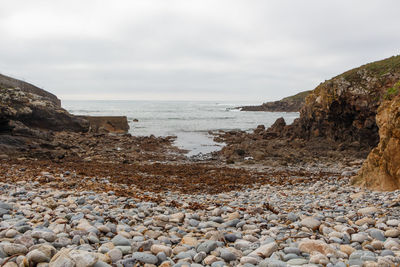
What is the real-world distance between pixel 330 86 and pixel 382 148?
1271cm

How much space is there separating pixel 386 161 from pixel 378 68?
13620 millimetres

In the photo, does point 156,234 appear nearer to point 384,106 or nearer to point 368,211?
point 368,211

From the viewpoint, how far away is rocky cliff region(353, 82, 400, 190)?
22.9 feet

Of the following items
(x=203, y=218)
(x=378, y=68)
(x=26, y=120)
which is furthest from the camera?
(x=26, y=120)

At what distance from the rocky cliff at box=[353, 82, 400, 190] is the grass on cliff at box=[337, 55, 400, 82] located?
37.9ft

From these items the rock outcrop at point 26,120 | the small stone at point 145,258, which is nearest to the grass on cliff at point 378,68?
the rock outcrop at point 26,120

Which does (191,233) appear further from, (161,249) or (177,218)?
(161,249)

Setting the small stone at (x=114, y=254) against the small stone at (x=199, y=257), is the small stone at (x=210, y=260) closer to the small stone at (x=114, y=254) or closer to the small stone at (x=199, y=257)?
the small stone at (x=199, y=257)

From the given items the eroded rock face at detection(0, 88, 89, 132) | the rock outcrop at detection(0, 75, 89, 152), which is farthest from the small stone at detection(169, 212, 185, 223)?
the eroded rock face at detection(0, 88, 89, 132)

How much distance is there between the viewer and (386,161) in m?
7.23

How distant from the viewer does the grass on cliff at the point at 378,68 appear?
17.7 metres

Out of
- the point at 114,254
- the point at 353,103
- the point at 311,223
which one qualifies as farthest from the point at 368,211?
the point at 353,103

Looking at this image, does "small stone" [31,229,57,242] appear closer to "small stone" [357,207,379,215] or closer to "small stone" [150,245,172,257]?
"small stone" [150,245,172,257]

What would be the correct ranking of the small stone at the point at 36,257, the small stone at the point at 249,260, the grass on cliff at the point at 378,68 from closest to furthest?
the small stone at the point at 36,257
the small stone at the point at 249,260
the grass on cliff at the point at 378,68
